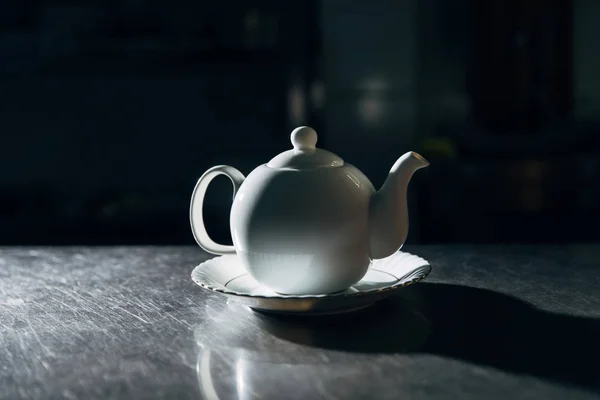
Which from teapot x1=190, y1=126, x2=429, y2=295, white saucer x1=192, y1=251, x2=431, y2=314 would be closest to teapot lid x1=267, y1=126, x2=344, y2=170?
teapot x1=190, y1=126, x2=429, y2=295

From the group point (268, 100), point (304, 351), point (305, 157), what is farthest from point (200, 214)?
point (268, 100)

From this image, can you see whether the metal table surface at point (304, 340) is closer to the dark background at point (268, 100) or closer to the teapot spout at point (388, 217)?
the teapot spout at point (388, 217)

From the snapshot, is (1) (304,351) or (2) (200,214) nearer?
(1) (304,351)

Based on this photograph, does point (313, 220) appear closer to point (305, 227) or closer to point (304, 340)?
point (305, 227)

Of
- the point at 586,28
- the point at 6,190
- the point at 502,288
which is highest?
the point at 586,28

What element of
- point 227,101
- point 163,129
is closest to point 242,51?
point 227,101

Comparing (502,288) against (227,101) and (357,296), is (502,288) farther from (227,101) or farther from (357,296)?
(227,101)

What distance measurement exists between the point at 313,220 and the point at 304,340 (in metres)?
0.12

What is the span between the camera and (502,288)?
2.81 feet

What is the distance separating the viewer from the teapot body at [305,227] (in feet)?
2.40

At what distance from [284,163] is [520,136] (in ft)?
6.68

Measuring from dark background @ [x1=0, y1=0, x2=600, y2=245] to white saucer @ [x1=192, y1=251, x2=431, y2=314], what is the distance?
4.97 feet

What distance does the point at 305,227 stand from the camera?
731 mm

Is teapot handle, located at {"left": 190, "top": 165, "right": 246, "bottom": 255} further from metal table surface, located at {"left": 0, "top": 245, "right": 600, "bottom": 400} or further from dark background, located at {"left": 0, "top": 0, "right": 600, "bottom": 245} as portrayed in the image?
dark background, located at {"left": 0, "top": 0, "right": 600, "bottom": 245}
